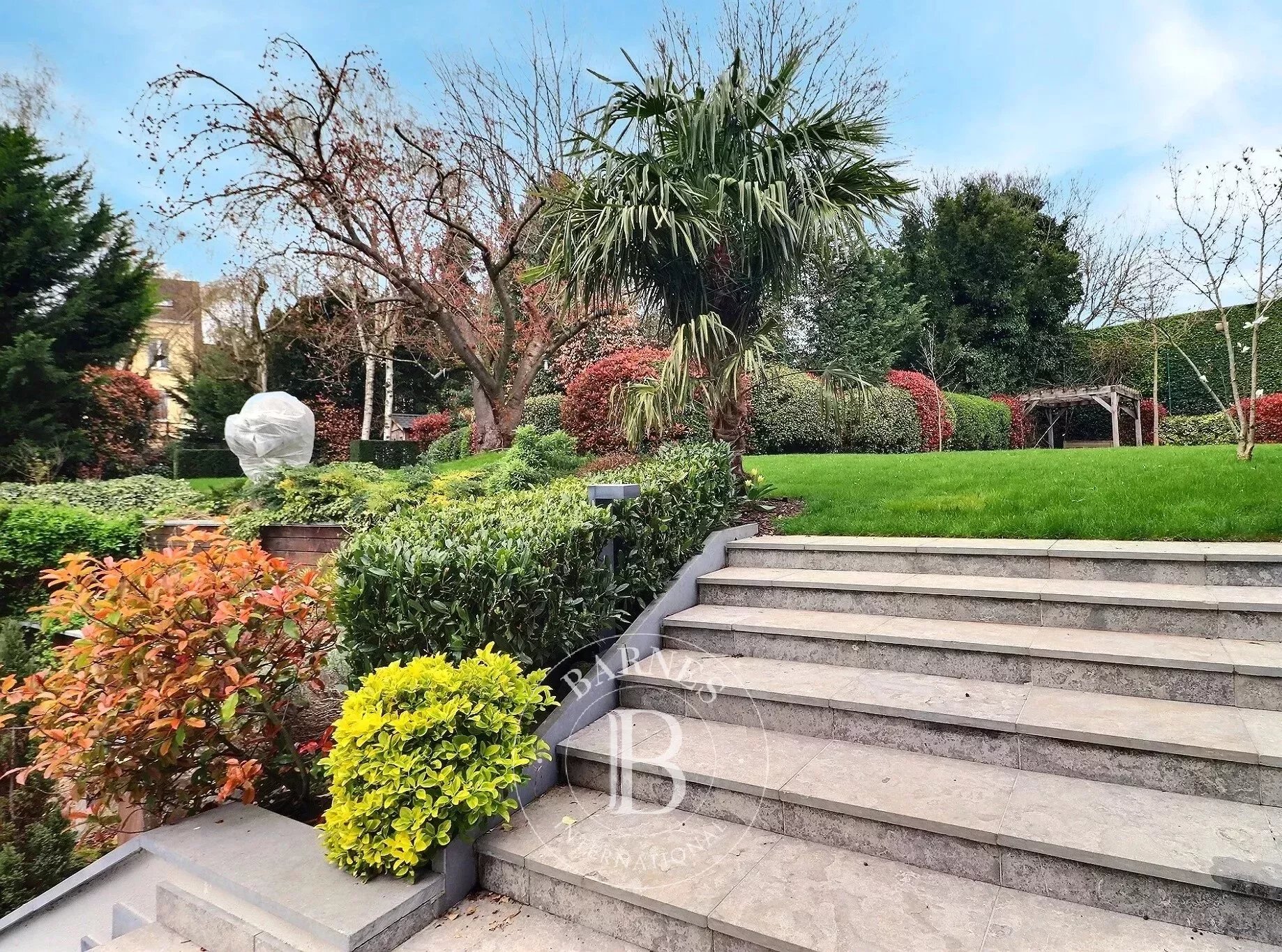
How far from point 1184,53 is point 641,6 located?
870cm

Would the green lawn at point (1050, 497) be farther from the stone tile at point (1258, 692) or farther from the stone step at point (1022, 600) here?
the stone tile at point (1258, 692)

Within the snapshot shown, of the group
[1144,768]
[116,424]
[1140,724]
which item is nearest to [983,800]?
[1144,768]

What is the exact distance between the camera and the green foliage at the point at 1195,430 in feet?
44.1

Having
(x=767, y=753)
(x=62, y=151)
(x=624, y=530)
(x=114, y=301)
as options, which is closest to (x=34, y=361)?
(x=114, y=301)

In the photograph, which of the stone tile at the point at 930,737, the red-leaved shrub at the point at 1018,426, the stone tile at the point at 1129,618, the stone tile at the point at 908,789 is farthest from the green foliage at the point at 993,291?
the stone tile at the point at 908,789

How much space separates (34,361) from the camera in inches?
380

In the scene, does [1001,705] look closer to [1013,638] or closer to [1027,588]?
[1013,638]

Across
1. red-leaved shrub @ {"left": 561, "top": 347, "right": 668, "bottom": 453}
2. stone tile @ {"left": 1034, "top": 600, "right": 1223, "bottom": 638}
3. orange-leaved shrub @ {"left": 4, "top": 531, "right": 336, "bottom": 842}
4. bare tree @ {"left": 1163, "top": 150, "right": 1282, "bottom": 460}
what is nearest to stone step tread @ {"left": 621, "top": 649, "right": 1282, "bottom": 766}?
stone tile @ {"left": 1034, "top": 600, "right": 1223, "bottom": 638}

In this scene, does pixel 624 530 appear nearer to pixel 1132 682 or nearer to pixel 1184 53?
pixel 1132 682

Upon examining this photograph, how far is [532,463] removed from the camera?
6.34 meters

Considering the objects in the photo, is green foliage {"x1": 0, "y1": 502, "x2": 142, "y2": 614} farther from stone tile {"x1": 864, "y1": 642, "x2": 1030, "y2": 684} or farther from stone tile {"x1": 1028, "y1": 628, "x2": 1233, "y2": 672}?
stone tile {"x1": 1028, "y1": 628, "x2": 1233, "y2": 672}

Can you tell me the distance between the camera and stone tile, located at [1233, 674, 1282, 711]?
2197 mm

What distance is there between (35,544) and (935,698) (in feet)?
20.2

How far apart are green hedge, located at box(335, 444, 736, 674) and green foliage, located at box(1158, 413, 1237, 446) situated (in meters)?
15.1
